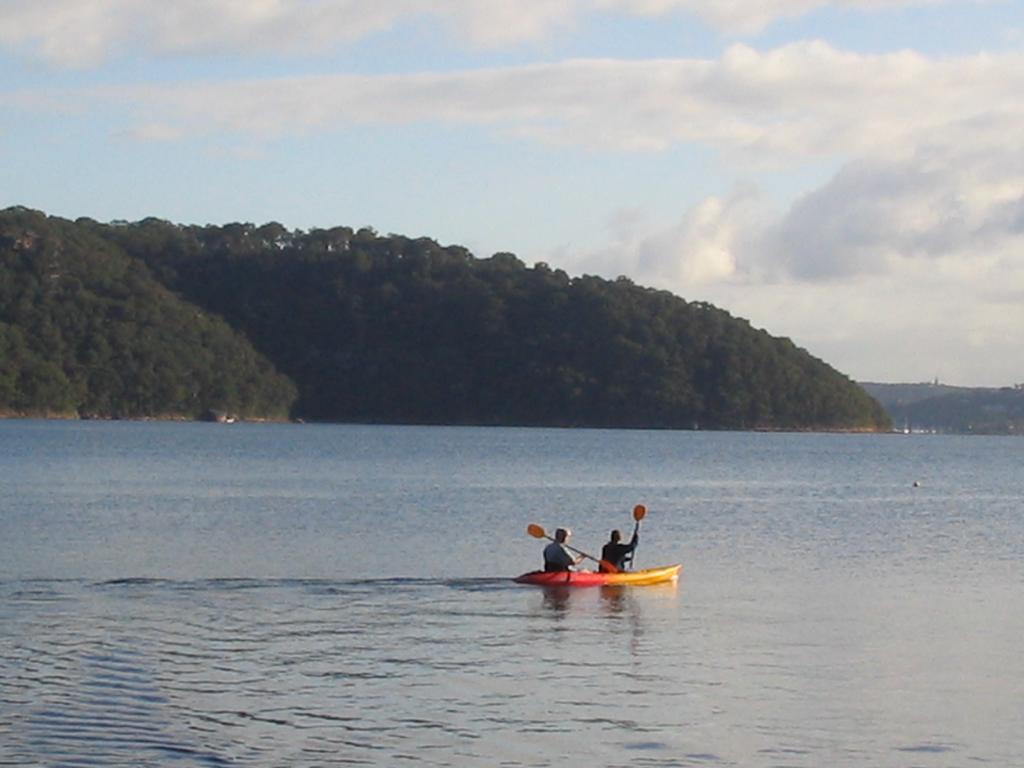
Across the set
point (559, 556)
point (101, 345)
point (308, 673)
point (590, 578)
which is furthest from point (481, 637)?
point (101, 345)

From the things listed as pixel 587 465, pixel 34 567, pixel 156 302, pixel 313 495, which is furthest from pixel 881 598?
pixel 156 302

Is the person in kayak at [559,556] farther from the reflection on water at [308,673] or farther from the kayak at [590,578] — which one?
the reflection on water at [308,673]

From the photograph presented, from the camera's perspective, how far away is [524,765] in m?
18.5

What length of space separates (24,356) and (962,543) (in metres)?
141

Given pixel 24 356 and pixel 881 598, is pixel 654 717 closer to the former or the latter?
pixel 881 598

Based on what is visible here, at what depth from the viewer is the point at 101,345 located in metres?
182

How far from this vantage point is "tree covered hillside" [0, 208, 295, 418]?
179m

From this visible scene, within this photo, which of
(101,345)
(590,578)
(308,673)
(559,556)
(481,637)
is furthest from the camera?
(101,345)

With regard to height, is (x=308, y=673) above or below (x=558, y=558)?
below

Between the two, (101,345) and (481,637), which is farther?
(101,345)

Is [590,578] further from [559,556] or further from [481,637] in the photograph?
[481,637]

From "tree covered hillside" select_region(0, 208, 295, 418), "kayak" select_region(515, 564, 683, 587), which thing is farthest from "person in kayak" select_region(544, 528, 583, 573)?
"tree covered hillside" select_region(0, 208, 295, 418)

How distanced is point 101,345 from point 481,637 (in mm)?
160045

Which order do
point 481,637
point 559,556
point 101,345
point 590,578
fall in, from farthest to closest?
point 101,345
point 590,578
point 559,556
point 481,637
